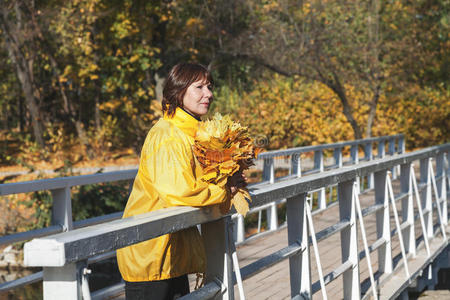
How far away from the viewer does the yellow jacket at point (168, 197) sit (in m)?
2.68

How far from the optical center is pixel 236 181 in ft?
9.60

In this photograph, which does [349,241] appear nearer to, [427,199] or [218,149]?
[218,149]

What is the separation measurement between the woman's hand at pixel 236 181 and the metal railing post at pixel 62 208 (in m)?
2.08

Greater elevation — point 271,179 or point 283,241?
point 271,179

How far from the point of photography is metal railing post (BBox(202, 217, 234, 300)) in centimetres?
296

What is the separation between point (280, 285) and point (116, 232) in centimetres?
342

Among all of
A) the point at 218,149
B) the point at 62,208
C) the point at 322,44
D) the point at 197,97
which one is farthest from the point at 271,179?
the point at 322,44

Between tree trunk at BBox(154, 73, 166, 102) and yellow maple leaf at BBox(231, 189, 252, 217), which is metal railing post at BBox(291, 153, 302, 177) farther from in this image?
tree trunk at BBox(154, 73, 166, 102)

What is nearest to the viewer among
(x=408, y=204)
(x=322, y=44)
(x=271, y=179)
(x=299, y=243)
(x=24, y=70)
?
(x=299, y=243)

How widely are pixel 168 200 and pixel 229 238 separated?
438mm

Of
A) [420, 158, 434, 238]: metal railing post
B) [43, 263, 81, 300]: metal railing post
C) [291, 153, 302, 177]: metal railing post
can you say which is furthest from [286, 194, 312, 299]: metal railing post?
[291, 153, 302, 177]: metal railing post

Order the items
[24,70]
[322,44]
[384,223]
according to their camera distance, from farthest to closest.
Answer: [24,70], [322,44], [384,223]

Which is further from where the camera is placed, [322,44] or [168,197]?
[322,44]

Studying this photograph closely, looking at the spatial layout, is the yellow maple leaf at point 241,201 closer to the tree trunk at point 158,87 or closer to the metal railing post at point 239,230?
the metal railing post at point 239,230
